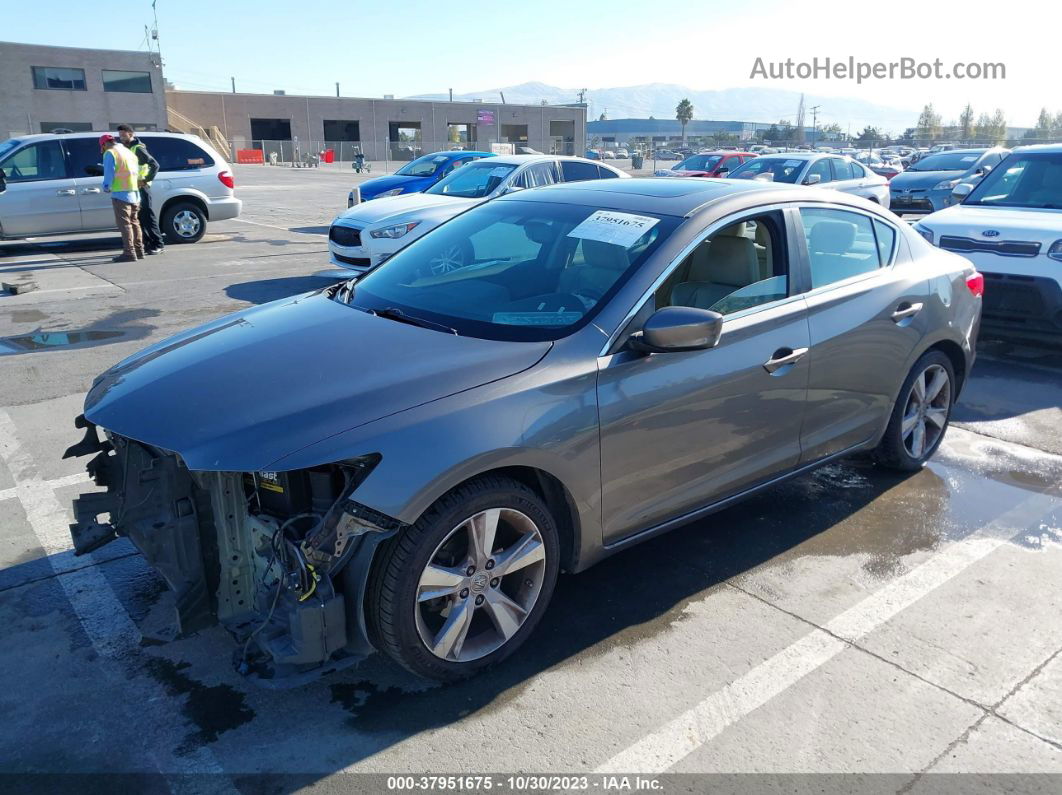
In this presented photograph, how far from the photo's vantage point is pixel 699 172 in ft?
73.2

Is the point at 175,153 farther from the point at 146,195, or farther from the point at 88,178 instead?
the point at 88,178

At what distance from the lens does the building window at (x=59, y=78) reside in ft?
166

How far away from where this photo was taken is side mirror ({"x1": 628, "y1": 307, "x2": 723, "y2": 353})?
10.9ft

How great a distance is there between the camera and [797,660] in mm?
3367

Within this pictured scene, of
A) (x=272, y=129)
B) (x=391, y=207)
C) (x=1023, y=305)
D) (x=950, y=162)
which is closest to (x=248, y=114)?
(x=272, y=129)

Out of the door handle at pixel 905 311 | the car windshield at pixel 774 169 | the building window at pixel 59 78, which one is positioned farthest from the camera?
the building window at pixel 59 78

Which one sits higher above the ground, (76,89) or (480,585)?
(76,89)

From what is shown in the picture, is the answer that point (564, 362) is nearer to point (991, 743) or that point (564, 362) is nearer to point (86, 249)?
point (991, 743)

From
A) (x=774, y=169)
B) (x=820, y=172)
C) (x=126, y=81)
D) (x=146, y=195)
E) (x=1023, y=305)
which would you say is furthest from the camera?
(x=126, y=81)

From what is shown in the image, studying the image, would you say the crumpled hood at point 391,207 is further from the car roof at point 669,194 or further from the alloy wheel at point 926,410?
the alloy wheel at point 926,410

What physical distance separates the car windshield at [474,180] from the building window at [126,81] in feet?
163

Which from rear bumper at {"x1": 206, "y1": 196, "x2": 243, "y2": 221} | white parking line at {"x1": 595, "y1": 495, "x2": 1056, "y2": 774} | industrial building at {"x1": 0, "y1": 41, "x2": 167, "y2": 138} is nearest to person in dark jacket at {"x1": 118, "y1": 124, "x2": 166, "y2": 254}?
rear bumper at {"x1": 206, "y1": 196, "x2": 243, "y2": 221}

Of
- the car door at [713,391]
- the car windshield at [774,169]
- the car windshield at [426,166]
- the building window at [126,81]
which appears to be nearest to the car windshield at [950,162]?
the car windshield at [774,169]

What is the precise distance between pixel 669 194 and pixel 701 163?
65.6ft
